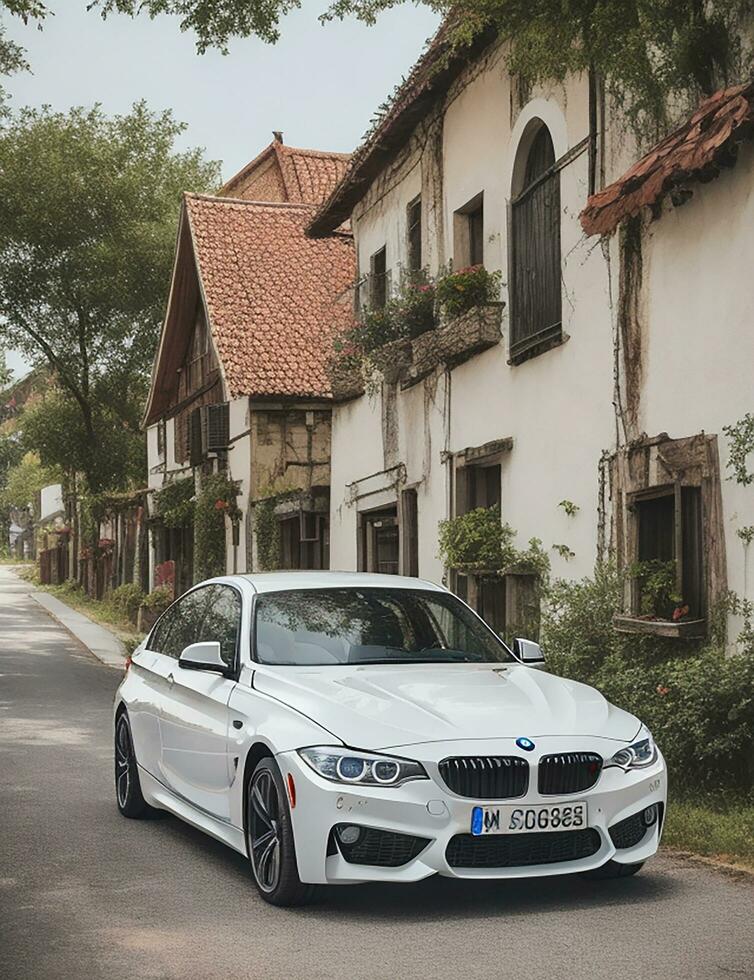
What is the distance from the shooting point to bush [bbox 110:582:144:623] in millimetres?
35625

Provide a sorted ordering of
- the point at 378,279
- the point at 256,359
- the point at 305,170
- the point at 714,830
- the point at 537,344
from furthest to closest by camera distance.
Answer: the point at 305,170
the point at 256,359
the point at 378,279
the point at 537,344
the point at 714,830

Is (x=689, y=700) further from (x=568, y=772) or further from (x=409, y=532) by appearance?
(x=409, y=532)

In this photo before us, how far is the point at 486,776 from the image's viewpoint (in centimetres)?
634

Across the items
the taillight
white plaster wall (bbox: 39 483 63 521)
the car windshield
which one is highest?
white plaster wall (bbox: 39 483 63 521)

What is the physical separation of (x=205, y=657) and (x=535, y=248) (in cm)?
784

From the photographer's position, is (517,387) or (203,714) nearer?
(203,714)

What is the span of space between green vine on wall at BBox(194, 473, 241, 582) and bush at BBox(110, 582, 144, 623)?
4123 mm

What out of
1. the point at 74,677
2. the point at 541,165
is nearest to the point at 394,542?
the point at 74,677

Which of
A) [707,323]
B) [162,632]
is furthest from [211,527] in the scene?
[162,632]

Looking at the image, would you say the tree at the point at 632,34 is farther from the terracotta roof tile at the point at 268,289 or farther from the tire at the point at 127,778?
the terracotta roof tile at the point at 268,289

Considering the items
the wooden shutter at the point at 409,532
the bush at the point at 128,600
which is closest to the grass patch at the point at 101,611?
the bush at the point at 128,600

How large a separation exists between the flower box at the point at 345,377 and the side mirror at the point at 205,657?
40.2 feet

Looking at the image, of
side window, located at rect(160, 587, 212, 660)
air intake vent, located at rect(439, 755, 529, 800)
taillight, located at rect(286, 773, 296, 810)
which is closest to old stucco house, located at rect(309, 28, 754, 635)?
side window, located at rect(160, 587, 212, 660)

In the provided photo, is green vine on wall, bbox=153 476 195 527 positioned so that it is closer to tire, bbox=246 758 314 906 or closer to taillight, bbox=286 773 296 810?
tire, bbox=246 758 314 906
